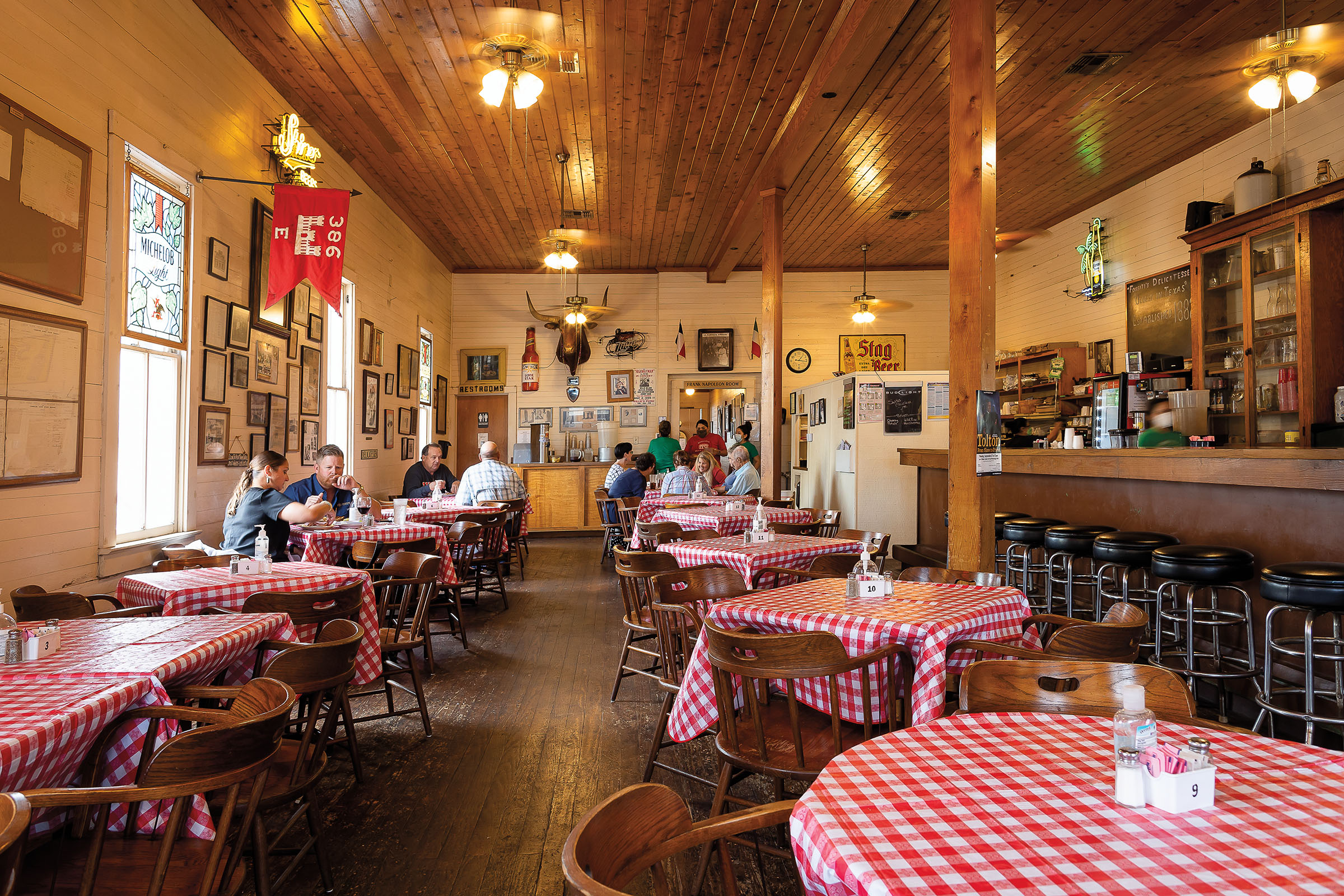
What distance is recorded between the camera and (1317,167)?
6605 mm

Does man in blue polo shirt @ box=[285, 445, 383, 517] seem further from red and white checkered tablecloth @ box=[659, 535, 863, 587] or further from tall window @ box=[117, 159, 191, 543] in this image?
red and white checkered tablecloth @ box=[659, 535, 863, 587]

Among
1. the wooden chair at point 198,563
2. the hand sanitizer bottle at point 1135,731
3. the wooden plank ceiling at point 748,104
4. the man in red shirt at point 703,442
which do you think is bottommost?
the wooden chair at point 198,563

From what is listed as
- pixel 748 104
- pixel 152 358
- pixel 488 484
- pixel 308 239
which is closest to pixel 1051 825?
pixel 152 358

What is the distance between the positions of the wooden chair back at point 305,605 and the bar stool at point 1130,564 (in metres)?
3.88

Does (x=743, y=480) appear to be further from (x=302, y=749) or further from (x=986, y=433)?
(x=302, y=749)

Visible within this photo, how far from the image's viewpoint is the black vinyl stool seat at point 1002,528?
5695mm

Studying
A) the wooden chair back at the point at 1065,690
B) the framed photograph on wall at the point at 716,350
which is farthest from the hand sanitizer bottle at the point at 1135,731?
the framed photograph on wall at the point at 716,350

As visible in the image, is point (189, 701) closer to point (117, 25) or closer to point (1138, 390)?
point (117, 25)

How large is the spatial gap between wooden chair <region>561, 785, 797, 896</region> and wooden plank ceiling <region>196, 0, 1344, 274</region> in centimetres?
505

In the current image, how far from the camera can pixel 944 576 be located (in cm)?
390

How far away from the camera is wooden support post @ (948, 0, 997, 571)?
421 cm

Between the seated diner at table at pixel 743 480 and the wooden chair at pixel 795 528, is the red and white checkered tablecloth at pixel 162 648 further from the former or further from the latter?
the seated diner at table at pixel 743 480

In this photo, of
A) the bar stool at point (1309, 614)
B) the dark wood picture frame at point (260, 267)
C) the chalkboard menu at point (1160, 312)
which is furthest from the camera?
the chalkboard menu at point (1160, 312)

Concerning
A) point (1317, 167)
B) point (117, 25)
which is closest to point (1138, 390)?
point (1317, 167)
